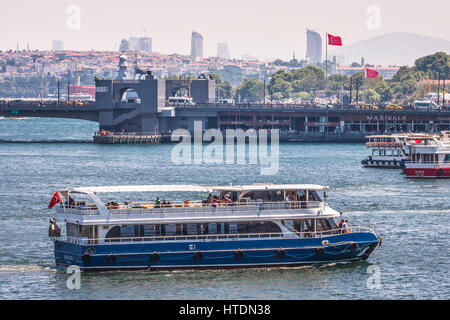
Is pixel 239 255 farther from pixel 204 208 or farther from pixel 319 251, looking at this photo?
pixel 319 251

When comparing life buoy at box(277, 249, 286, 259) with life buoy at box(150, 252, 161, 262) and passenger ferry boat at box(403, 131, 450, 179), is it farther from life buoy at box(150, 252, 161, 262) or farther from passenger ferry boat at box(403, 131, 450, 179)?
passenger ferry boat at box(403, 131, 450, 179)

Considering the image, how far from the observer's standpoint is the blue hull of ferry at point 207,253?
4447 cm

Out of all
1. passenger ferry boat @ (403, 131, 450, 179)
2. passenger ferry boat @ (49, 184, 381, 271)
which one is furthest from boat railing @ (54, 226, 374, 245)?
passenger ferry boat @ (403, 131, 450, 179)

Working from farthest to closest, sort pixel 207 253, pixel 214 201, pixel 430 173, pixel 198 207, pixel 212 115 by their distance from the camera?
pixel 212 115 → pixel 430 173 → pixel 214 201 → pixel 198 207 → pixel 207 253

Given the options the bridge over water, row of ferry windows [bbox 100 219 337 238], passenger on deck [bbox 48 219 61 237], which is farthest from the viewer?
the bridge over water

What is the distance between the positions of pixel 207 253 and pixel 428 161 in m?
48.0

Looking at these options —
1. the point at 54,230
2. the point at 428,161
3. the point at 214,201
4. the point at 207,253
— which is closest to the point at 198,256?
the point at 207,253

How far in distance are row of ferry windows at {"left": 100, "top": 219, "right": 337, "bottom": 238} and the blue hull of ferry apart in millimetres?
564

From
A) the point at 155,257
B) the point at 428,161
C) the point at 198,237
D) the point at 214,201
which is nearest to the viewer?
the point at 155,257

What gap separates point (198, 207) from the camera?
1781 inches

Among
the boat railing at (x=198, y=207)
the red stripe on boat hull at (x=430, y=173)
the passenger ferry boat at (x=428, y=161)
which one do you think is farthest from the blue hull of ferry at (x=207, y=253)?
the passenger ferry boat at (x=428, y=161)

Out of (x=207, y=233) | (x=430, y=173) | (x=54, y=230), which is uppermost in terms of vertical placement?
(x=54, y=230)

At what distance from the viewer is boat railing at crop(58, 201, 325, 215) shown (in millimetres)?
44844

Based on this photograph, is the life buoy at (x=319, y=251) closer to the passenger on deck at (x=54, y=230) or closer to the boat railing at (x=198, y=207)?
the boat railing at (x=198, y=207)
